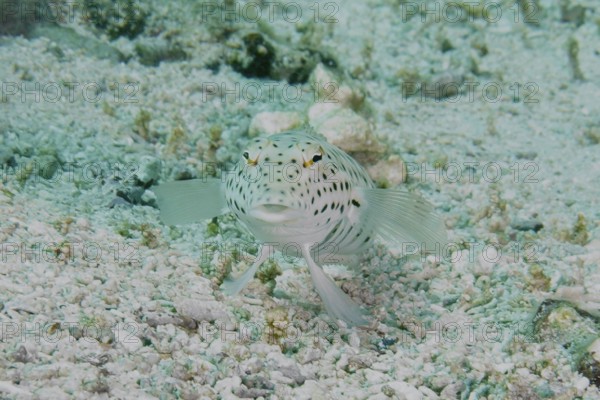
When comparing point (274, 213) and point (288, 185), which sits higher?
point (288, 185)

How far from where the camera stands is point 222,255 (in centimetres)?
406

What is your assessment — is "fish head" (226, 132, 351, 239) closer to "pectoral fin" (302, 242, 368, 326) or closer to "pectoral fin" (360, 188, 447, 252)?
"pectoral fin" (360, 188, 447, 252)

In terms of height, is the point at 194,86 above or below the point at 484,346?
above

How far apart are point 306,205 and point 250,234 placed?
1.82m

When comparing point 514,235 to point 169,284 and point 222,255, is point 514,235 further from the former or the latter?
point 169,284

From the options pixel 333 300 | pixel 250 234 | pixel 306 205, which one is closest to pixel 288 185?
pixel 306 205

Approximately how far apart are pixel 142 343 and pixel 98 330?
0.23m

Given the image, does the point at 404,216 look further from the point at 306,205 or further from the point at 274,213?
the point at 274,213

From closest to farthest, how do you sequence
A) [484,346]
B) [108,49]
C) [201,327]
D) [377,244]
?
[201,327] < [484,346] < [377,244] < [108,49]

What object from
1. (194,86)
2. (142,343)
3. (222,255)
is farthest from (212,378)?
(194,86)

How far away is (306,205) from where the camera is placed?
300cm

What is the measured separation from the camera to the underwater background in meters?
3.05

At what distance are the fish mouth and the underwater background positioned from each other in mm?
804

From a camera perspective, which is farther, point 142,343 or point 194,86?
point 194,86
